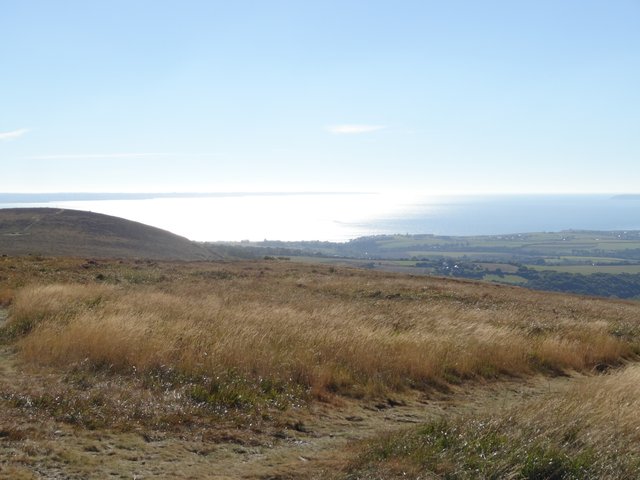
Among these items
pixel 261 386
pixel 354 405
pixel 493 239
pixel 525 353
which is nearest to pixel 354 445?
pixel 354 405

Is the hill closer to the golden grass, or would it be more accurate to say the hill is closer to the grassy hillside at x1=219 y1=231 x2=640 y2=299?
the grassy hillside at x1=219 y1=231 x2=640 y2=299

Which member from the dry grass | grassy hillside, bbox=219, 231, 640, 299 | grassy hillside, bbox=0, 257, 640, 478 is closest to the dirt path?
grassy hillside, bbox=0, 257, 640, 478

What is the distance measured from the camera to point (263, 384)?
7188 mm

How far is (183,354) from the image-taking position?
7.78 m

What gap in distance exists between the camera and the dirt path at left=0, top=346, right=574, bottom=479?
14.8 ft

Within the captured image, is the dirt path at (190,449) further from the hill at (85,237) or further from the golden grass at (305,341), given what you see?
the hill at (85,237)

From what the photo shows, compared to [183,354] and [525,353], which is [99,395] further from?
[525,353]

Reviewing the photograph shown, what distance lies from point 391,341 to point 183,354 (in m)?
3.83

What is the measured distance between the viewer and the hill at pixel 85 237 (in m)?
42.8

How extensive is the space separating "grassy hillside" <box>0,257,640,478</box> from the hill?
3189cm

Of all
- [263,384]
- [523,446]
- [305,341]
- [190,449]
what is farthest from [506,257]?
[190,449]

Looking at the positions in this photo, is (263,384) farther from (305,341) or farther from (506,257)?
(506,257)

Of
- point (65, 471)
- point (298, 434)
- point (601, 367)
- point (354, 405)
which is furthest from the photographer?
point (601, 367)

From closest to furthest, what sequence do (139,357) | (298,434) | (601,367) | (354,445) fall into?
(354,445) < (298,434) < (139,357) < (601,367)
